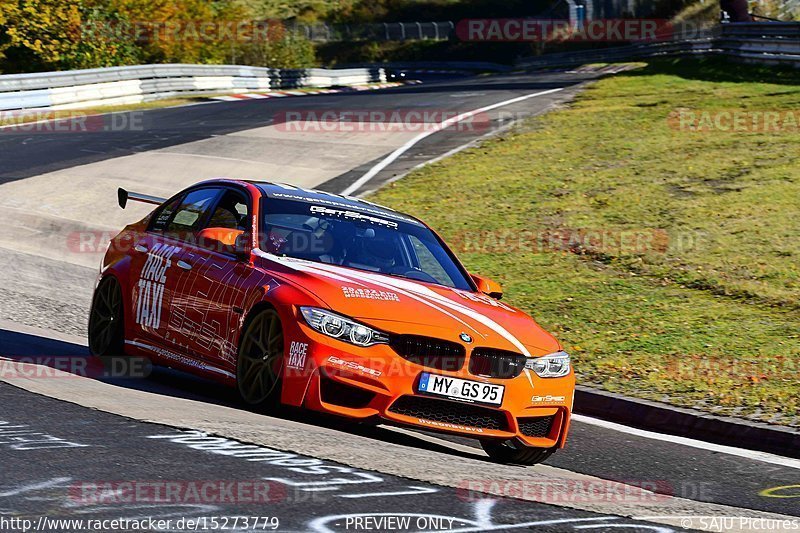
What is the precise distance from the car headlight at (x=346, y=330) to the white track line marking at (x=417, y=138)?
1131 cm

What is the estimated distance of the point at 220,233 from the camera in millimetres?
8180

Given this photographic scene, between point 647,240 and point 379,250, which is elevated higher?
point 379,250

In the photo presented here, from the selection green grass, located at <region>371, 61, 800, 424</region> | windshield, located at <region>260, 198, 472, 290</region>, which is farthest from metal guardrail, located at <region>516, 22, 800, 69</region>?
windshield, located at <region>260, 198, 472, 290</region>

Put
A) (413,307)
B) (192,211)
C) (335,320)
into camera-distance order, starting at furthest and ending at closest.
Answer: (192,211) → (413,307) → (335,320)

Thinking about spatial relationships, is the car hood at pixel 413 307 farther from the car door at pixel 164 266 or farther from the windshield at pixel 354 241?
the car door at pixel 164 266

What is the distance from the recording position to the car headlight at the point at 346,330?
7.14 m

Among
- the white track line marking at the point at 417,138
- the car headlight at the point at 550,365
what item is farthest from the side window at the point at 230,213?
the white track line marking at the point at 417,138

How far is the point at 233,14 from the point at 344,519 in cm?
5603

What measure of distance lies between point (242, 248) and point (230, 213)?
0.77m

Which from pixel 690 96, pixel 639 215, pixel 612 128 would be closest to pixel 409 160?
pixel 612 128

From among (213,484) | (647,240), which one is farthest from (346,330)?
(647,240)

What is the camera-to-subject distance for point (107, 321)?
956 centimetres

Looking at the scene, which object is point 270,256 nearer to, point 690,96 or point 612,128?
point 612,128

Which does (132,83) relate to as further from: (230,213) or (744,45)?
(230,213)
